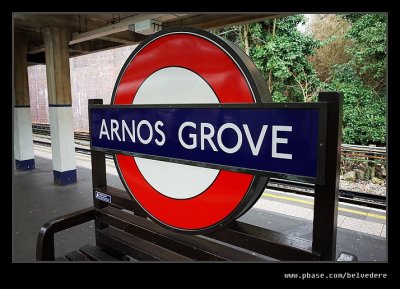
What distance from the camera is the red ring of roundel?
0.85 metres

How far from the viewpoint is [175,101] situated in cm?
97

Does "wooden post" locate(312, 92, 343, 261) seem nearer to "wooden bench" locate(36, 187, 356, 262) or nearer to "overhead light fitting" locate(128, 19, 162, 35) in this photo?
"wooden bench" locate(36, 187, 356, 262)

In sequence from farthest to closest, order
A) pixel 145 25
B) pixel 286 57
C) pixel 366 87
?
pixel 286 57 < pixel 366 87 < pixel 145 25

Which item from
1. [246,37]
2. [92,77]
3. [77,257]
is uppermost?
[246,37]

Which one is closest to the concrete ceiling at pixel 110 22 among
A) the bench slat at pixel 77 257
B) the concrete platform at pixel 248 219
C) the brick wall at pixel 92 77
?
the concrete platform at pixel 248 219

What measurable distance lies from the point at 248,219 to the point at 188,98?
11.4ft

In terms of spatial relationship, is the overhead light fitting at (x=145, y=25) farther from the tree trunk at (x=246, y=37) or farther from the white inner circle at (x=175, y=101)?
the tree trunk at (x=246, y=37)

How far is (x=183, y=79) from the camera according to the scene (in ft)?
3.13

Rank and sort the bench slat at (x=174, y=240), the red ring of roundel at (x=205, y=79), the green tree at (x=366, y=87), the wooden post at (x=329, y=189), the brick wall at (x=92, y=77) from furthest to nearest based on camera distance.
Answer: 1. the brick wall at (x=92, y=77)
2. the green tree at (x=366, y=87)
3. the bench slat at (x=174, y=240)
4. the red ring of roundel at (x=205, y=79)
5. the wooden post at (x=329, y=189)

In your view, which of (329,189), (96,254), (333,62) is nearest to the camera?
(329,189)

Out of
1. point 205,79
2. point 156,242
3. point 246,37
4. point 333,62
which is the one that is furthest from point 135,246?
point 333,62

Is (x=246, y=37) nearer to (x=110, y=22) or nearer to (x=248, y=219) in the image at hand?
(x=110, y=22)

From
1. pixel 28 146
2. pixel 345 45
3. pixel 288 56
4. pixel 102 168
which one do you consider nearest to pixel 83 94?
pixel 28 146

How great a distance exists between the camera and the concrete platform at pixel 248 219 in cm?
328
